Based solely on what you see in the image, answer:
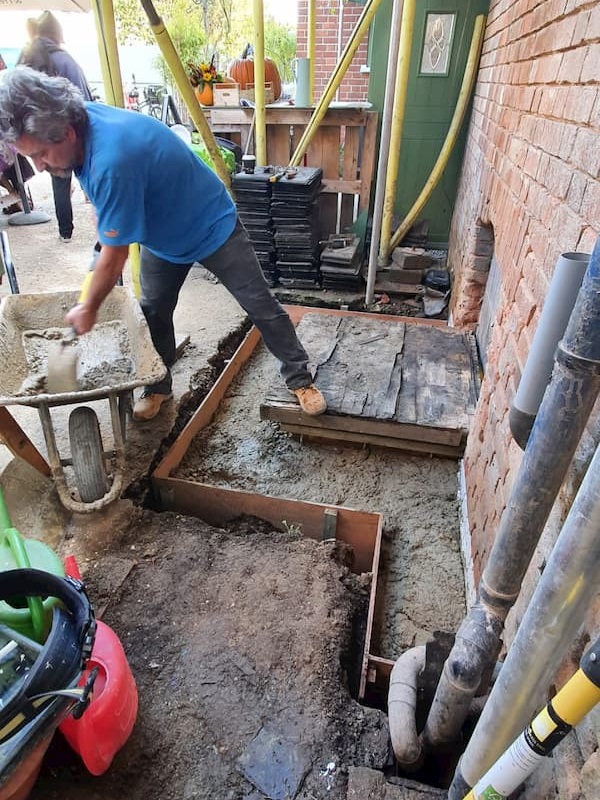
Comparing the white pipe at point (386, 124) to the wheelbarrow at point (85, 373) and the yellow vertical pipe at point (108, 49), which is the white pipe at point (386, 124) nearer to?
the yellow vertical pipe at point (108, 49)

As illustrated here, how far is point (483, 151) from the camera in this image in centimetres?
362

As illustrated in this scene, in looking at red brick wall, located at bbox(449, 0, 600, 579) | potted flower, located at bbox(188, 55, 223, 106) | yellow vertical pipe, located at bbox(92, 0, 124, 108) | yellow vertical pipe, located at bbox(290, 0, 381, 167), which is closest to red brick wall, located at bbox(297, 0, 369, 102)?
potted flower, located at bbox(188, 55, 223, 106)

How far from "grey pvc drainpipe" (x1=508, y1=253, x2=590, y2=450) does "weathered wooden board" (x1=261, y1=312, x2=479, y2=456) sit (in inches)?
62.8

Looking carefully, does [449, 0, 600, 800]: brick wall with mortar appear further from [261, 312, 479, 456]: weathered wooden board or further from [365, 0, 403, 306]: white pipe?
[365, 0, 403, 306]: white pipe

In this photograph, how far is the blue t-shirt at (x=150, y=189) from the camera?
1.93 metres

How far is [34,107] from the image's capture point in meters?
1.79

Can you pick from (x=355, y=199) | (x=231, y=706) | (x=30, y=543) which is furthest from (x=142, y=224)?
(x=355, y=199)

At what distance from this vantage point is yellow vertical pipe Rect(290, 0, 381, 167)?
163 inches

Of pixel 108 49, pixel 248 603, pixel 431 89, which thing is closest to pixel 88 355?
pixel 248 603

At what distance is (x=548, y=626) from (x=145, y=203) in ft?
7.15

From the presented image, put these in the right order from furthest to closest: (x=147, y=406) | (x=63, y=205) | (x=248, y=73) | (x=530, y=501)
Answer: (x=248, y=73)
(x=63, y=205)
(x=147, y=406)
(x=530, y=501)

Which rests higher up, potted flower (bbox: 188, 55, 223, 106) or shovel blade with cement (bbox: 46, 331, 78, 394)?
potted flower (bbox: 188, 55, 223, 106)

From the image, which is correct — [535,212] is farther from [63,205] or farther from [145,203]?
[63,205]

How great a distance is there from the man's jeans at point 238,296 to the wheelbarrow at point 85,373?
16cm
